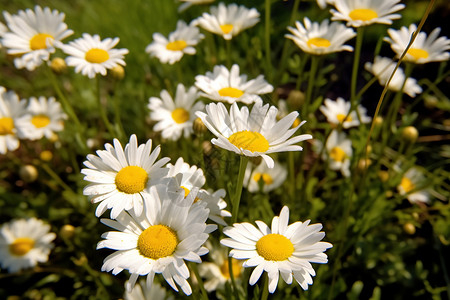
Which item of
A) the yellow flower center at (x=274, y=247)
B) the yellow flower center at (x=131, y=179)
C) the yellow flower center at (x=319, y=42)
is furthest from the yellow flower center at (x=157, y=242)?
the yellow flower center at (x=319, y=42)

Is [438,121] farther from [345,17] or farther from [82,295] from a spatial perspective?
[82,295]

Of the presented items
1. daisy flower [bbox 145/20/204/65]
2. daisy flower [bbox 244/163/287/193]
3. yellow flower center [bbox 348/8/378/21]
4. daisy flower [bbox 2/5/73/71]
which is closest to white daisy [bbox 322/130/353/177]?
daisy flower [bbox 244/163/287/193]

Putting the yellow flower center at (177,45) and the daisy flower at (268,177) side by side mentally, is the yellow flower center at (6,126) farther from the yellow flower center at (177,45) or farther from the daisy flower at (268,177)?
the daisy flower at (268,177)

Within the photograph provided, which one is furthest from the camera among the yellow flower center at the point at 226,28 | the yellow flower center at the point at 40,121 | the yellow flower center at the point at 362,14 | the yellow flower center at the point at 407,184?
the yellow flower center at the point at 40,121

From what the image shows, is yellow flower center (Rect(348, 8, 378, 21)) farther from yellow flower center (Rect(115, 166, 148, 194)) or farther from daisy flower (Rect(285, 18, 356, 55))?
yellow flower center (Rect(115, 166, 148, 194))

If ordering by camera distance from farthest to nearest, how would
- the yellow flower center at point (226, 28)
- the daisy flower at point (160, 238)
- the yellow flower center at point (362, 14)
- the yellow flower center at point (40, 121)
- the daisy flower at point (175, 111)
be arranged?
the yellow flower center at point (40, 121), the yellow flower center at point (226, 28), the daisy flower at point (175, 111), the yellow flower center at point (362, 14), the daisy flower at point (160, 238)

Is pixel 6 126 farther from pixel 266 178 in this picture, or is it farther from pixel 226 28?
pixel 266 178
